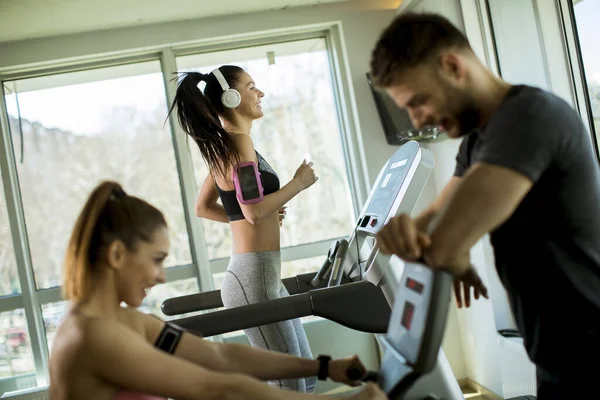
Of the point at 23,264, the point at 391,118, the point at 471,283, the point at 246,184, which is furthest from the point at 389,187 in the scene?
the point at 23,264

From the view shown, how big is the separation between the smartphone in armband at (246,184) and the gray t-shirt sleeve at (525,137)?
4.39ft

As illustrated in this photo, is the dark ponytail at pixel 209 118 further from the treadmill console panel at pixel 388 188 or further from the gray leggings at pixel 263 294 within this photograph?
the treadmill console panel at pixel 388 188

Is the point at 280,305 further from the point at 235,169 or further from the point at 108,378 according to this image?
the point at 108,378

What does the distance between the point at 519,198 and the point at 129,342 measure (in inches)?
27.2

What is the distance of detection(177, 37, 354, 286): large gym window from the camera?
4227mm

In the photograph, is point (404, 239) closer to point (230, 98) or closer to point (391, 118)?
point (230, 98)

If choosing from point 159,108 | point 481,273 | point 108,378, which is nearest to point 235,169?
point 108,378

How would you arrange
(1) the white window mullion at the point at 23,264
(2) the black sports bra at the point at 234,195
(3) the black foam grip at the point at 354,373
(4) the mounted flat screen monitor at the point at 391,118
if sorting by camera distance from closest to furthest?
(3) the black foam grip at the point at 354,373, (2) the black sports bra at the point at 234,195, (4) the mounted flat screen monitor at the point at 391,118, (1) the white window mullion at the point at 23,264

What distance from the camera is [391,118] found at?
3936 mm

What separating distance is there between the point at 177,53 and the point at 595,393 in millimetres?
3458

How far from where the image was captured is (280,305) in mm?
2066

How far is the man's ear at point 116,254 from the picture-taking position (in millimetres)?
1305

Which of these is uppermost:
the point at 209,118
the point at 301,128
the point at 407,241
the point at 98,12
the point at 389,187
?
the point at 98,12

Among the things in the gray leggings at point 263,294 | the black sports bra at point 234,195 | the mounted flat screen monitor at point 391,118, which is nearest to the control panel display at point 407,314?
the gray leggings at point 263,294
